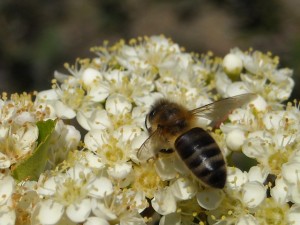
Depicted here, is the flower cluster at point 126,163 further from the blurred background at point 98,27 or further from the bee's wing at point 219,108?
the blurred background at point 98,27

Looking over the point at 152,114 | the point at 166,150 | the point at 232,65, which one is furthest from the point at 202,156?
the point at 232,65

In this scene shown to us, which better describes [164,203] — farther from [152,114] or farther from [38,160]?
[38,160]

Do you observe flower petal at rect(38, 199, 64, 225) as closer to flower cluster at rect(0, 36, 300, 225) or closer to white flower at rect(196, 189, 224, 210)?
flower cluster at rect(0, 36, 300, 225)

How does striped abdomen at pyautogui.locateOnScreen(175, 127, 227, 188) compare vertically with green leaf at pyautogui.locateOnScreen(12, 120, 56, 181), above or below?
below

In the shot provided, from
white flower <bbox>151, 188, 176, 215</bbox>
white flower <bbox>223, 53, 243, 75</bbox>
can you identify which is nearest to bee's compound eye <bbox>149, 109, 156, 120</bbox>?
white flower <bbox>151, 188, 176, 215</bbox>

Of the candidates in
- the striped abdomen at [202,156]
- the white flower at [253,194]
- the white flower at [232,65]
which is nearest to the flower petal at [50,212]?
the striped abdomen at [202,156]

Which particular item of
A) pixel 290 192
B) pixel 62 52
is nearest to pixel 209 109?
pixel 290 192
